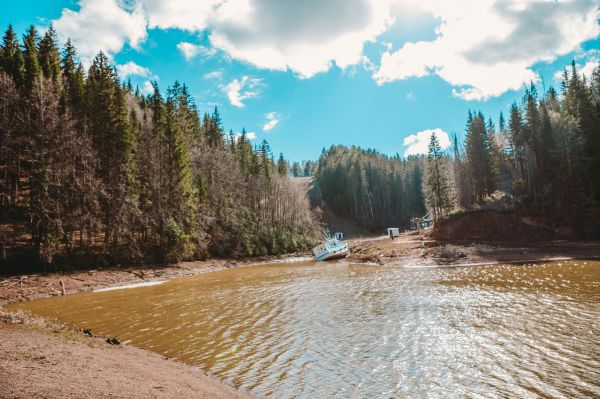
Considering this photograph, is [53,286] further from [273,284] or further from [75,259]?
[273,284]

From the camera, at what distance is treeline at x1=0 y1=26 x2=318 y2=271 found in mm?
30406

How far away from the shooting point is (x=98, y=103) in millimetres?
42125

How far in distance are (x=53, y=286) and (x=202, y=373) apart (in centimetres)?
2336

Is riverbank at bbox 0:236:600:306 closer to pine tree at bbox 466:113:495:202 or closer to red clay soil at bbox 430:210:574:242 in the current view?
red clay soil at bbox 430:210:574:242

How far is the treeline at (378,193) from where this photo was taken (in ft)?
399

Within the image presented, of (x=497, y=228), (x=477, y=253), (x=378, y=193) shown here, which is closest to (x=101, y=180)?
(x=477, y=253)

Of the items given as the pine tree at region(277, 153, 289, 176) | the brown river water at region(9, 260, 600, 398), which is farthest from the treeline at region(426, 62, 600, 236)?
the pine tree at region(277, 153, 289, 176)

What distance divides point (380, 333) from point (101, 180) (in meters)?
34.6

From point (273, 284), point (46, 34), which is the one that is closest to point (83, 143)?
point (273, 284)

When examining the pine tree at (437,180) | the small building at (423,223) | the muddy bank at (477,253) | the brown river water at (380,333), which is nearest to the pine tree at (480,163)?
the pine tree at (437,180)

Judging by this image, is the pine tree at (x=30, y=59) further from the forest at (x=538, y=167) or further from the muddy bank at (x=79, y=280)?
the forest at (x=538, y=167)

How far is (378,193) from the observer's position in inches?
4936

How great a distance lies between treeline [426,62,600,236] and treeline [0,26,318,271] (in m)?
42.4

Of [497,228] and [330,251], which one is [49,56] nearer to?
[330,251]
